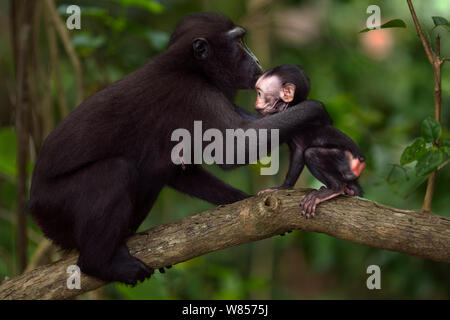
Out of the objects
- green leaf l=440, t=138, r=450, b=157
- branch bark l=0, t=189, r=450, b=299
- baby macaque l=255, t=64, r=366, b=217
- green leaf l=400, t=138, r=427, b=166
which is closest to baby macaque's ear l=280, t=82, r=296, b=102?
baby macaque l=255, t=64, r=366, b=217

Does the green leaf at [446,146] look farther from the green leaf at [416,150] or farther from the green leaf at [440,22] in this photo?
the green leaf at [440,22]

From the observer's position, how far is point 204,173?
3324mm

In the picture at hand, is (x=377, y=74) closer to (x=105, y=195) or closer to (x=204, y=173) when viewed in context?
(x=204, y=173)

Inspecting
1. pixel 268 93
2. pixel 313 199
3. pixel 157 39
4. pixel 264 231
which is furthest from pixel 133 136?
pixel 157 39

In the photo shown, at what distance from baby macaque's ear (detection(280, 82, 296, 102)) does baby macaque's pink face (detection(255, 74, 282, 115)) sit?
0.02 m

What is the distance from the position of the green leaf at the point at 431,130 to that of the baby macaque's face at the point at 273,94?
582mm

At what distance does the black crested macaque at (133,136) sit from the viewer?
269 centimetres

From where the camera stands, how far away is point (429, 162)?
2484 mm

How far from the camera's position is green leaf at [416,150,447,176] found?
96.9 inches

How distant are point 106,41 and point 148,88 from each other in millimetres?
1530

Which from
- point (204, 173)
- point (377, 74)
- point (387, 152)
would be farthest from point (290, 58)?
point (204, 173)

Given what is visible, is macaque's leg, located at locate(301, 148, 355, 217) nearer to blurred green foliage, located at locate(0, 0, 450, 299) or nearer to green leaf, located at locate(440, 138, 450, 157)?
green leaf, located at locate(440, 138, 450, 157)

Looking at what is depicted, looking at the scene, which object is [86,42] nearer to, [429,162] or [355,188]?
[355,188]

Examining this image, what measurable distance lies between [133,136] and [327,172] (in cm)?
92
